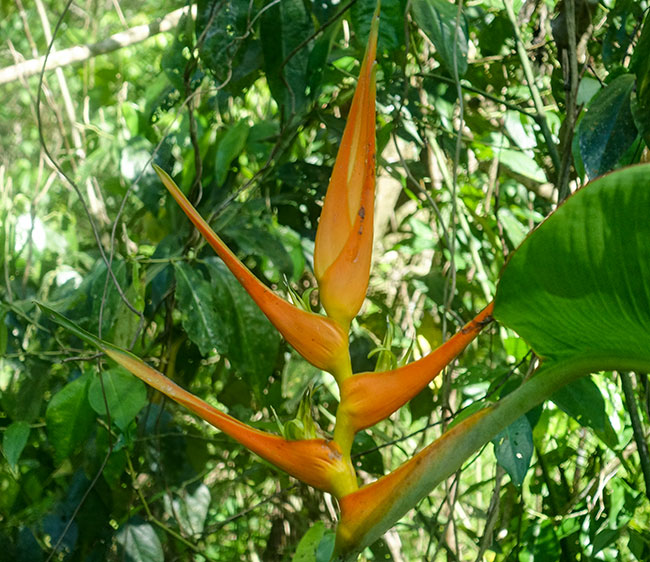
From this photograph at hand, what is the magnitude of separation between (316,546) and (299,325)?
1.27 feet

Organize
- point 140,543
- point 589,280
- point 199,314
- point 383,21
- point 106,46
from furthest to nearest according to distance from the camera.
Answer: point 106,46, point 140,543, point 199,314, point 383,21, point 589,280

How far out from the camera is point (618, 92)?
2.13ft

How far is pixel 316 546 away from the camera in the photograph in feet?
2.42

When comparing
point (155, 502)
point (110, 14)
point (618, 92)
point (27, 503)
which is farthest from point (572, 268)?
point (110, 14)

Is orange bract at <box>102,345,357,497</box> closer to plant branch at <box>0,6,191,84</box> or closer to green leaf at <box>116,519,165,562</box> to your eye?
green leaf at <box>116,519,165,562</box>

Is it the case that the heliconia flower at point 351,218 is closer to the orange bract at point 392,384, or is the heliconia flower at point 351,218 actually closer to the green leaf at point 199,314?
the orange bract at point 392,384

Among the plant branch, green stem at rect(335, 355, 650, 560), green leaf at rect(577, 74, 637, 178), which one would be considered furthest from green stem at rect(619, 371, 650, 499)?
the plant branch

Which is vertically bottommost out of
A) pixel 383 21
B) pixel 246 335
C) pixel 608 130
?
pixel 608 130

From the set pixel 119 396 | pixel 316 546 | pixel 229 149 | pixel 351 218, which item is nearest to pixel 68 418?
pixel 119 396

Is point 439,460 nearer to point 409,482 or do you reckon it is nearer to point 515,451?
point 409,482

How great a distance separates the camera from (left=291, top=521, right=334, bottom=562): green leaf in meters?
0.71

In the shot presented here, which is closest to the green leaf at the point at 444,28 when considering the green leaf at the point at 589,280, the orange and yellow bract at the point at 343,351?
the orange and yellow bract at the point at 343,351

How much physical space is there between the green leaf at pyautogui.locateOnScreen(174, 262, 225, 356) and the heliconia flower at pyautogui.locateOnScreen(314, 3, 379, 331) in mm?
416

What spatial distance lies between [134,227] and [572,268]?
109 centimetres
